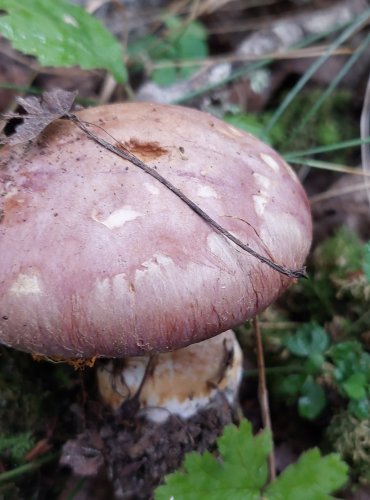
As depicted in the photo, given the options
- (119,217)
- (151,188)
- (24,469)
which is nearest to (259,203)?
(151,188)

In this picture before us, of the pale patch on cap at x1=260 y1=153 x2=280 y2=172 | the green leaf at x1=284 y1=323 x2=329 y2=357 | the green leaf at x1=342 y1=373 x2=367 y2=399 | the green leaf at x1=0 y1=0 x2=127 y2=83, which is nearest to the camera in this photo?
the pale patch on cap at x1=260 y1=153 x2=280 y2=172

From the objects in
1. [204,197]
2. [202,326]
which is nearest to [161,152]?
[204,197]

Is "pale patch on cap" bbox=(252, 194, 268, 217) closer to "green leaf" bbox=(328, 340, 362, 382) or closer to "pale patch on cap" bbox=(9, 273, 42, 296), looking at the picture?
"pale patch on cap" bbox=(9, 273, 42, 296)

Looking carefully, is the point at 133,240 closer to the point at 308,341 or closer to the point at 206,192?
the point at 206,192

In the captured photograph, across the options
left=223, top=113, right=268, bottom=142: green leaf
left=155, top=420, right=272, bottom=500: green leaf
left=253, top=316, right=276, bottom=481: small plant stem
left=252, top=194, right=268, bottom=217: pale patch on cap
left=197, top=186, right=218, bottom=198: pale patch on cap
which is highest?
left=197, top=186, right=218, bottom=198: pale patch on cap

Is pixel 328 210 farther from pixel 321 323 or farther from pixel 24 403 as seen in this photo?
pixel 24 403

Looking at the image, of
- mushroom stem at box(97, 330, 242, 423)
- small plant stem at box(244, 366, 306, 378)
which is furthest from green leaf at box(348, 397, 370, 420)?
mushroom stem at box(97, 330, 242, 423)
